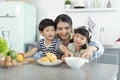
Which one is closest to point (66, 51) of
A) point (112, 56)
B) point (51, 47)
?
point (51, 47)

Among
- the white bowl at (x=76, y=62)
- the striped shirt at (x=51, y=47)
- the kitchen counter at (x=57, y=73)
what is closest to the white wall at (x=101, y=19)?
the striped shirt at (x=51, y=47)

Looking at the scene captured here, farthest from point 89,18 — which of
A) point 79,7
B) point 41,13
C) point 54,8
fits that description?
point 41,13

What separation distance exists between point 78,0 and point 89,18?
0.37 metres

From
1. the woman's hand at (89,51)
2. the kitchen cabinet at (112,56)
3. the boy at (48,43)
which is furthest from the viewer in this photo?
the kitchen cabinet at (112,56)

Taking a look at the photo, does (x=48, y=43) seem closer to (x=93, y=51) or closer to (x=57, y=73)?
(x=93, y=51)

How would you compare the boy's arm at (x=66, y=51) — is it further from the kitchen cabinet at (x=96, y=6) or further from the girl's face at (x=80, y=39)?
the kitchen cabinet at (x=96, y=6)

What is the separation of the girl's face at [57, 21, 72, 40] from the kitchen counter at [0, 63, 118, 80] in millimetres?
638

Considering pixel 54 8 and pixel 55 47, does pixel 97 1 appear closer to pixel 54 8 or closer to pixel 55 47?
pixel 54 8

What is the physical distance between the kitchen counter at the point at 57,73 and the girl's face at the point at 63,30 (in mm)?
638

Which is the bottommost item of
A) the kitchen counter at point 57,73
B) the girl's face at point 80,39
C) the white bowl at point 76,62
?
the kitchen counter at point 57,73

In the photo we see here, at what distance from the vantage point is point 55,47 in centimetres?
197

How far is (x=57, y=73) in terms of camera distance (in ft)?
4.08

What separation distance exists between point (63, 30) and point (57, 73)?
33.6 inches

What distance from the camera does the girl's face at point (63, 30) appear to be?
2.04 metres
